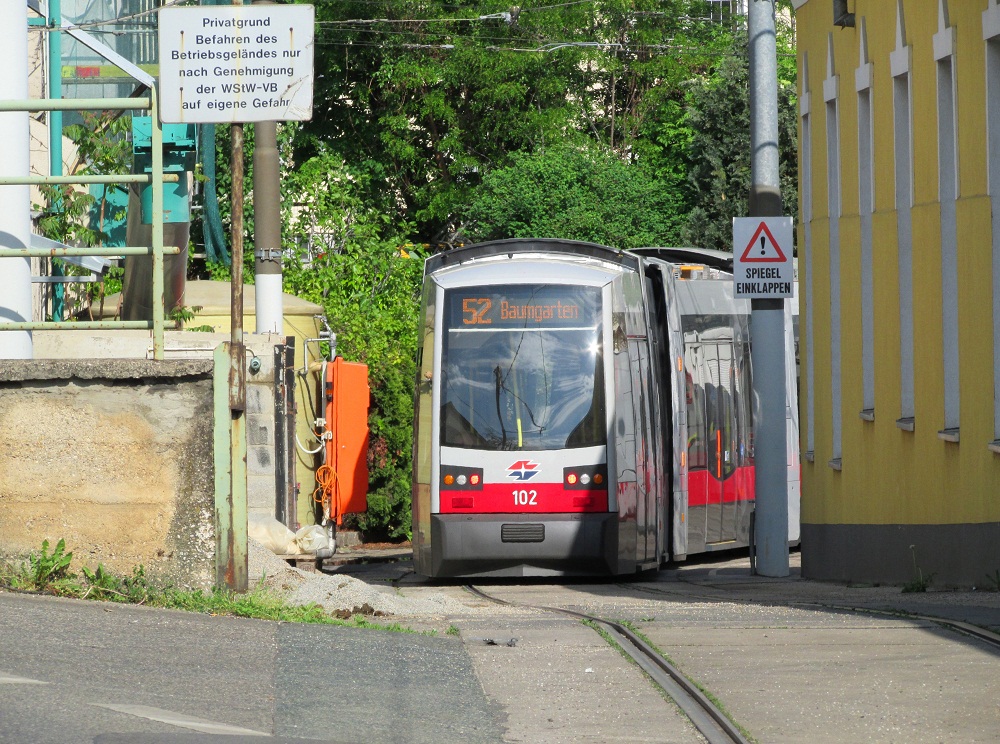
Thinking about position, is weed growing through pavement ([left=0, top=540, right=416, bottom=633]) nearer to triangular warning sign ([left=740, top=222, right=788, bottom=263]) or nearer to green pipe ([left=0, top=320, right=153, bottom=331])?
green pipe ([left=0, top=320, right=153, bottom=331])

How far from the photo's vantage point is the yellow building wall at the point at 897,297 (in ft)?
43.4

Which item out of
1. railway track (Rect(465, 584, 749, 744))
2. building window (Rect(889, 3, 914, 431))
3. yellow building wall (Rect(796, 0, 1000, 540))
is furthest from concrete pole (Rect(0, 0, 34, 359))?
building window (Rect(889, 3, 914, 431))

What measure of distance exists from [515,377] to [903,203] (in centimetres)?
389

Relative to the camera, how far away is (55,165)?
19797mm

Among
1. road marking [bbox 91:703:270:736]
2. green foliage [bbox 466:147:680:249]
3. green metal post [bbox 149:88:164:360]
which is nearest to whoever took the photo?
road marking [bbox 91:703:270:736]

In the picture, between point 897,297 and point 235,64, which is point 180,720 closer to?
point 235,64

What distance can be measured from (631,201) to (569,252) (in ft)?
101

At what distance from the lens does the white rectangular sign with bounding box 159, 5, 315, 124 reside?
34.3ft

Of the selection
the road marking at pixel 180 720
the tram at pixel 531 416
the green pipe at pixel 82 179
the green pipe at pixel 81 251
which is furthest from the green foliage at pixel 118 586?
the tram at pixel 531 416

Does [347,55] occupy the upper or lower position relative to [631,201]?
upper

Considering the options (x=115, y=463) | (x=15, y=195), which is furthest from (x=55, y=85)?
(x=115, y=463)

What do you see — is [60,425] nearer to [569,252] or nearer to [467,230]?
[569,252]

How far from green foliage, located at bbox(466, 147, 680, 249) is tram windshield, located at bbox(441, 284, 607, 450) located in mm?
29172

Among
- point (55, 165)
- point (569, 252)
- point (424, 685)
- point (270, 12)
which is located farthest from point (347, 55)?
point (424, 685)
